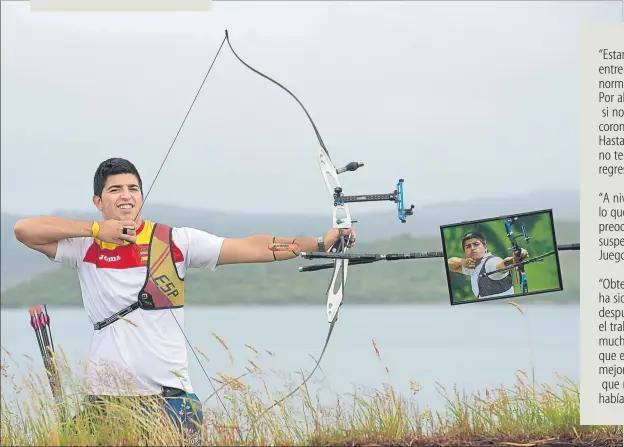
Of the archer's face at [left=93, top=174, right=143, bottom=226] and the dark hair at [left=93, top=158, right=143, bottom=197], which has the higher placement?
the dark hair at [left=93, top=158, right=143, bottom=197]

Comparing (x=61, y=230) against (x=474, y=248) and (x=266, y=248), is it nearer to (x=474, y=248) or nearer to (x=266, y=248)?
(x=266, y=248)

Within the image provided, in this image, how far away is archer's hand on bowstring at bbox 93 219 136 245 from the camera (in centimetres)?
382

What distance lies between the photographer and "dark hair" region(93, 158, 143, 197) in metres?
3.98

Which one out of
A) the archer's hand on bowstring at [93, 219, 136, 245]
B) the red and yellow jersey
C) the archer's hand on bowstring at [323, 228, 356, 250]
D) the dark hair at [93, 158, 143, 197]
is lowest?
the red and yellow jersey

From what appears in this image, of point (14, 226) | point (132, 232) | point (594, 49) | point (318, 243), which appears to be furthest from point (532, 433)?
point (14, 226)

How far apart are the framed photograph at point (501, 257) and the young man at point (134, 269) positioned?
1.57 ft

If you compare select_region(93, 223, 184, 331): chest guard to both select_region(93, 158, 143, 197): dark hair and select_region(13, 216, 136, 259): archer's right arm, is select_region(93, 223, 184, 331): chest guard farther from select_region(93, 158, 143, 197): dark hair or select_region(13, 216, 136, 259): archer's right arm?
select_region(93, 158, 143, 197): dark hair

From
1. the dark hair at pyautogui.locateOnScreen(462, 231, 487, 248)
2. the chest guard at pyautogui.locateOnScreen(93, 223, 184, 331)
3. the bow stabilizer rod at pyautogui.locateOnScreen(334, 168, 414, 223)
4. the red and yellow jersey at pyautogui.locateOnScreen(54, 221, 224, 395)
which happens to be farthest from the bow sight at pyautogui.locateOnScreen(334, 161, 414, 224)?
the chest guard at pyautogui.locateOnScreen(93, 223, 184, 331)

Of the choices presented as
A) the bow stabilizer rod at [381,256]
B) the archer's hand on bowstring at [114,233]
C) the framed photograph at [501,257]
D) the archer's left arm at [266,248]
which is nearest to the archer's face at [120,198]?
the archer's hand on bowstring at [114,233]

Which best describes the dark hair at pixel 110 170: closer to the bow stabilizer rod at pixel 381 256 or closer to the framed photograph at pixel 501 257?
the bow stabilizer rod at pixel 381 256

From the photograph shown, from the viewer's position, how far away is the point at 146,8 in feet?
13.2

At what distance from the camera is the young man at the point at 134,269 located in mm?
3793

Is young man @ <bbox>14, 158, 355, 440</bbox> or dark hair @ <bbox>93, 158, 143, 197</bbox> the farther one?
dark hair @ <bbox>93, 158, 143, 197</bbox>

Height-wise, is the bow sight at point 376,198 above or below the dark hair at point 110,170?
below
